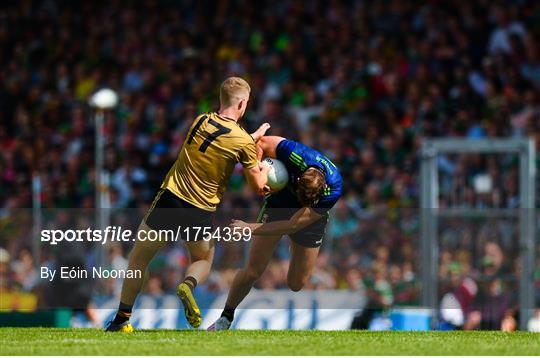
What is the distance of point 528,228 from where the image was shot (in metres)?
17.5

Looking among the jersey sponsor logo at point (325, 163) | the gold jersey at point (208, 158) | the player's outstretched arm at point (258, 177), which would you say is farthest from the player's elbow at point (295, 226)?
the gold jersey at point (208, 158)

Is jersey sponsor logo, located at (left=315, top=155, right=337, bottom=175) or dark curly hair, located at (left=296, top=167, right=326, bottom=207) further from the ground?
jersey sponsor logo, located at (left=315, top=155, right=337, bottom=175)

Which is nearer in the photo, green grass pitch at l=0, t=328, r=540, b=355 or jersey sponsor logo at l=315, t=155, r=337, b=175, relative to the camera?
green grass pitch at l=0, t=328, r=540, b=355

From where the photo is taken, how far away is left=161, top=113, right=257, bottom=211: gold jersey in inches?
459

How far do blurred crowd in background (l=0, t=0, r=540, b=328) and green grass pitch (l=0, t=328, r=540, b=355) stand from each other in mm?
3406

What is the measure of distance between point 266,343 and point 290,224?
128cm

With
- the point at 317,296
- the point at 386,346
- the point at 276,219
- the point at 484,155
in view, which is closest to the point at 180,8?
the point at 484,155

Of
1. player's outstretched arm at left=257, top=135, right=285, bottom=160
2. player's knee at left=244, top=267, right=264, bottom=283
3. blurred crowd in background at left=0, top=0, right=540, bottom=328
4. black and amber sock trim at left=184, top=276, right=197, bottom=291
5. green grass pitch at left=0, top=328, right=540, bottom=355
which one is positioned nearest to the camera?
green grass pitch at left=0, top=328, right=540, bottom=355

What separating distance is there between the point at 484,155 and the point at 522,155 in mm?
721

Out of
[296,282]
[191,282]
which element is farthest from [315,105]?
[191,282]

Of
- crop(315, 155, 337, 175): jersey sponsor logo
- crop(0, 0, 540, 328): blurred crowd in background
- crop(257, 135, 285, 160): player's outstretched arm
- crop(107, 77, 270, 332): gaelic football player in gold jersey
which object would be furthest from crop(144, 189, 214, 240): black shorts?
crop(0, 0, 540, 328): blurred crowd in background

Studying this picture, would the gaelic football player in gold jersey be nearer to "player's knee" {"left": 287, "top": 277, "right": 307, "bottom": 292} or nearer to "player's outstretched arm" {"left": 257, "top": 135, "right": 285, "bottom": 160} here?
"player's outstretched arm" {"left": 257, "top": 135, "right": 285, "bottom": 160}

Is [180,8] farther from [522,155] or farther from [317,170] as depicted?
[317,170]

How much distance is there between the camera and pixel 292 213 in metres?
12.2
